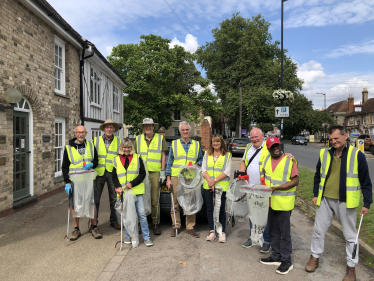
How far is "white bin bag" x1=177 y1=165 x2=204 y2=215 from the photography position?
4.98 metres

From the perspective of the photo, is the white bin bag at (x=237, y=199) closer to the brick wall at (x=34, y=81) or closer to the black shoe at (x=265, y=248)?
the black shoe at (x=265, y=248)

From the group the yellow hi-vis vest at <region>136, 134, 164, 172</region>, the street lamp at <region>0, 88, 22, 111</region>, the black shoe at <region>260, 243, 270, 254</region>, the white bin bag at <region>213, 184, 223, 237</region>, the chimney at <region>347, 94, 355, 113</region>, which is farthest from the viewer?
the chimney at <region>347, 94, 355, 113</region>

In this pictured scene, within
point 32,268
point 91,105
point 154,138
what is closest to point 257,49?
point 91,105

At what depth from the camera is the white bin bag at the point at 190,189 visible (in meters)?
4.98

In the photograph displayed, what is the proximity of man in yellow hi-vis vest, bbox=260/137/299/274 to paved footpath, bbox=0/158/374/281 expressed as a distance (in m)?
0.21

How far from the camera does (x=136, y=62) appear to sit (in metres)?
25.7

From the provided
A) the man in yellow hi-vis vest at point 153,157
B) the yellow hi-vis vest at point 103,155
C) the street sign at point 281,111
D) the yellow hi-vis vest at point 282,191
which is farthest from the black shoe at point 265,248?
the street sign at point 281,111

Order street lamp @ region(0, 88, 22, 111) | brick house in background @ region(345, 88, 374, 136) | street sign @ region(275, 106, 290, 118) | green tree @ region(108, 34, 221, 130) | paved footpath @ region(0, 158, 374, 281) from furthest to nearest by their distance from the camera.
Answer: brick house in background @ region(345, 88, 374, 136)
green tree @ region(108, 34, 221, 130)
street sign @ region(275, 106, 290, 118)
street lamp @ region(0, 88, 22, 111)
paved footpath @ region(0, 158, 374, 281)

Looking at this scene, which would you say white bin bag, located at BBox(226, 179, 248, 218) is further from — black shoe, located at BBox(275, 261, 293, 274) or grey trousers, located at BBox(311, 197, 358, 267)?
grey trousers, located at BBox(311, 197, 358, 267)

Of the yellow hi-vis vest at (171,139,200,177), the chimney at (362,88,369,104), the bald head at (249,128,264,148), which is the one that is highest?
the chimney at (362,88,369,104)

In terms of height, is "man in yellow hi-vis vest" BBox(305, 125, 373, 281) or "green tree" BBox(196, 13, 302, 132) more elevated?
"green tree" BBox(196, 13, 302, 132)

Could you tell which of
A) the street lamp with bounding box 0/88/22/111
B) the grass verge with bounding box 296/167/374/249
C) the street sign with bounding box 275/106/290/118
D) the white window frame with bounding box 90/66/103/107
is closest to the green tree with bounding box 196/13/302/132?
the street sign with bounding box 275/106/290/118

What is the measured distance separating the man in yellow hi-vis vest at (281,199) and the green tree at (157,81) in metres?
21.9

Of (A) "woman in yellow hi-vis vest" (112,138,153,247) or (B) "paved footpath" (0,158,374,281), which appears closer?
(B) "paved footpath" (0,158,374,281)
